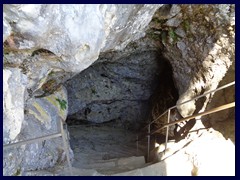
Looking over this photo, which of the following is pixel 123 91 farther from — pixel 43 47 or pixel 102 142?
pixel 43 47

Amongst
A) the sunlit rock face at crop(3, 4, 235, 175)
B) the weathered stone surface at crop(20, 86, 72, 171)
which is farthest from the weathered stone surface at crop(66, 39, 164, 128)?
the weathered stone surface at crop(20, 86, 72, 171)

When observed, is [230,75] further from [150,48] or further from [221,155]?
[150,48]

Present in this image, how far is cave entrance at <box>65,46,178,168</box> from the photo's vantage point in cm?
701

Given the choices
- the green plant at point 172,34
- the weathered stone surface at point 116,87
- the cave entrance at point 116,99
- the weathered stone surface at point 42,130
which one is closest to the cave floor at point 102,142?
the cave entrance at point 116,99

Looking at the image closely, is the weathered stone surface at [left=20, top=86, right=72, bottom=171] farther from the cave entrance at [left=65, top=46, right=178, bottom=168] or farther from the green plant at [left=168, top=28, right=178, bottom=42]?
the green plant at [left=168, top=28, right=178, bottom=42]

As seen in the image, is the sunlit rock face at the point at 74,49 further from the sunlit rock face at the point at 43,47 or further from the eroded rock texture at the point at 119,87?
the eroded rock texture at the point at 119,87

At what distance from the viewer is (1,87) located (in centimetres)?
348

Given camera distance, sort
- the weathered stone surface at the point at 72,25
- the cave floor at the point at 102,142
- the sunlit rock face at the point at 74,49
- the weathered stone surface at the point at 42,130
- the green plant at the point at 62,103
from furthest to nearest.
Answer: the cave floor at the point at 102,142 → the green plant at the point at 62,103 → the weathered stone surface at the point at 42,130 → the sunlit rock face at the point at 74,49 → the weathered stone surface at the point at 72,25

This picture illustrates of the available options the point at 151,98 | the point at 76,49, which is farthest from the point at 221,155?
the point at 151,98

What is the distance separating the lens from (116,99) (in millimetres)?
8656

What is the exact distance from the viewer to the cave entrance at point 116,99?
276 inches

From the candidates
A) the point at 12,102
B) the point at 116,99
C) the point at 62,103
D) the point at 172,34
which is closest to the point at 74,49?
the point at 12,102

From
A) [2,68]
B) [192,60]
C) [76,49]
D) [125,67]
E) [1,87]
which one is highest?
[125,67]

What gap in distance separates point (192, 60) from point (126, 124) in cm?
473
